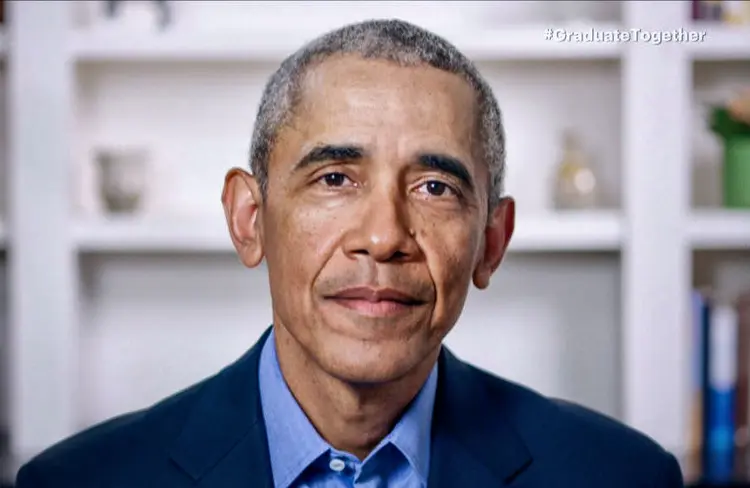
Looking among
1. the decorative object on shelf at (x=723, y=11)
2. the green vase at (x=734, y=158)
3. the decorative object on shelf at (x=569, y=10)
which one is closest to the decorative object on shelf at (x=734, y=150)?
the green vase at (x=734, y=158)

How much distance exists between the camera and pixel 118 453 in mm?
992

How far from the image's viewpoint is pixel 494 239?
39.8 inches

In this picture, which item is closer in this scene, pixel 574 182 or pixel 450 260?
pixel 450 260

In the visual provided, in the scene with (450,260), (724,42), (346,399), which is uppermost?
(724,42)

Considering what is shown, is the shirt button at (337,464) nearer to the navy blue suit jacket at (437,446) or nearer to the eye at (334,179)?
the navy blue suit jacket at (437,446)

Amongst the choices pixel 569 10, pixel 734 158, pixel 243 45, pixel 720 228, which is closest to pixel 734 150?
pixel 734 158

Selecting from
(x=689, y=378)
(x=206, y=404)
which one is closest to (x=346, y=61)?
(x=206, y=404)

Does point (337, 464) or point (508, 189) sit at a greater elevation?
point (508, 189)

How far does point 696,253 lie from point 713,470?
0.44 m

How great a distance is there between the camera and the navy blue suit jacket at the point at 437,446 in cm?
96

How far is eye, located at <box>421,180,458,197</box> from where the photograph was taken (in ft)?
2.92

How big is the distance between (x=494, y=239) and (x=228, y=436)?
0.95ft

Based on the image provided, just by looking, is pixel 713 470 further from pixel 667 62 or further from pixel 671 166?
pixel 667 62

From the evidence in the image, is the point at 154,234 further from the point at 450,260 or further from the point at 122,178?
the point at 450,260
